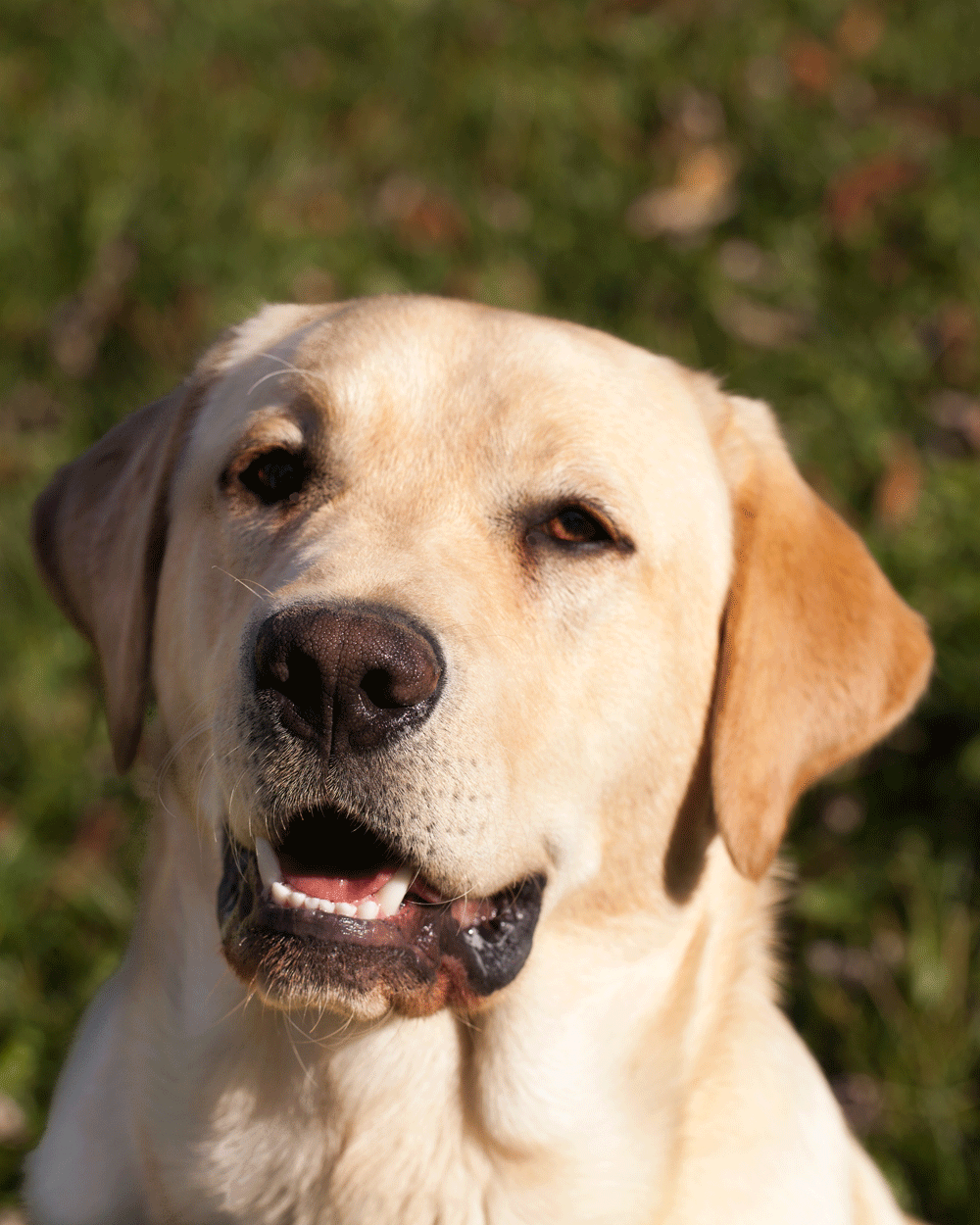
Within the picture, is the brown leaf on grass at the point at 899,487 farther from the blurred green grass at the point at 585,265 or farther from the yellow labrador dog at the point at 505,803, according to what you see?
the yellow labrador dog at the point at 505,803

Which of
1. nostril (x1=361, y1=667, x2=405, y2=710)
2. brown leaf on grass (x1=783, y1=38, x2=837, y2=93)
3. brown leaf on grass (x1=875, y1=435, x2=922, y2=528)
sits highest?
nostril (x1=361, y1=667, x2=405, y2=710)

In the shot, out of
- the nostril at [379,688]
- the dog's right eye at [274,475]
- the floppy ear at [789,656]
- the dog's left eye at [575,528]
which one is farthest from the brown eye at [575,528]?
the nostril at [379,688]

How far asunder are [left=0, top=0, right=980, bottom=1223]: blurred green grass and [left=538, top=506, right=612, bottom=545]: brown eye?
1.91 meters

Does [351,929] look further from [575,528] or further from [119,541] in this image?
[119,541]

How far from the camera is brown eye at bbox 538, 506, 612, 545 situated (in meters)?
2.50

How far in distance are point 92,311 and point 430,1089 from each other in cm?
416

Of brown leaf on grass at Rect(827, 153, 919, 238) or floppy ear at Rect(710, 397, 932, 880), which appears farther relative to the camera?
brown leaf on grass at Rect(827, 153, 919, 238)

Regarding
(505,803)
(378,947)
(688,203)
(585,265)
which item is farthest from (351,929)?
(688,203)

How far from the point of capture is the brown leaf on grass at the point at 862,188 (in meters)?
5.93

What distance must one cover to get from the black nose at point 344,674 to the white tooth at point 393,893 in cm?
27

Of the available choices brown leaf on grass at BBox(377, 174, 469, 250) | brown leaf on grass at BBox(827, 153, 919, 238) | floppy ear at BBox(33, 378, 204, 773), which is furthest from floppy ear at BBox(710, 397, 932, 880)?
brown leaf on grass at BBox(827, 153, 919, 238)

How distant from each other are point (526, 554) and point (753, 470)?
23.7 inches

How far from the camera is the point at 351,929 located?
2.07 metres

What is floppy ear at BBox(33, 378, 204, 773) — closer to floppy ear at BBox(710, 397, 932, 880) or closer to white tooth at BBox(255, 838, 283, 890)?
white tooth at BBox(255, 838, 283, 890)
